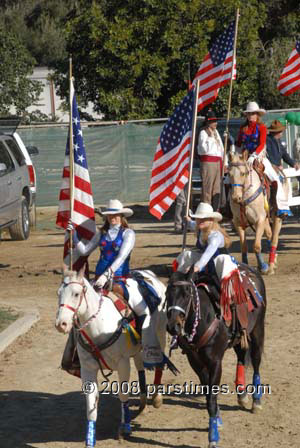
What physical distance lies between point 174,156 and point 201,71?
5195 millimetres

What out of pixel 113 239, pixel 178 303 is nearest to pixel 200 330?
pixel 178 303

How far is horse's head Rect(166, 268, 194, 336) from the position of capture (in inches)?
287

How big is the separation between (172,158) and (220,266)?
247 cm

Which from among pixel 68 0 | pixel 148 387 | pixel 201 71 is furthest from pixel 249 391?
pixel 68 0

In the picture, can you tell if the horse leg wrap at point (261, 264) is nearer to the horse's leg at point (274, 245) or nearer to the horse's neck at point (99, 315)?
the horse's leg at point (274, 245)

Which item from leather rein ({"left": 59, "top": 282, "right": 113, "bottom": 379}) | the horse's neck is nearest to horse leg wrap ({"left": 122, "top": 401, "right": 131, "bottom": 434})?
leather rein ({"left": 59, "top": 282, "right": 113, "bottom": 379})

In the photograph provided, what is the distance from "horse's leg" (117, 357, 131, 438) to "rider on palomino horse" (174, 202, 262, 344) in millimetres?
940

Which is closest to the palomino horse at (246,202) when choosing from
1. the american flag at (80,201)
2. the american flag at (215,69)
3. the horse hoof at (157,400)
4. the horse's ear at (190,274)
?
the american flag at (215,69)

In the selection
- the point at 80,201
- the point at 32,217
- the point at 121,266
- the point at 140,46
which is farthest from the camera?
the point at 140,46

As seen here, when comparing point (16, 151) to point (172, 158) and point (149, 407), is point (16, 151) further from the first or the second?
point (149, 407)

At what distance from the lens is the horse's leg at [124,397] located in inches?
309

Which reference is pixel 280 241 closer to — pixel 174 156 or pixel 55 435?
pixel 174 156

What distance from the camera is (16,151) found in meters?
19.8

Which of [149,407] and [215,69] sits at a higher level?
[215,69]
